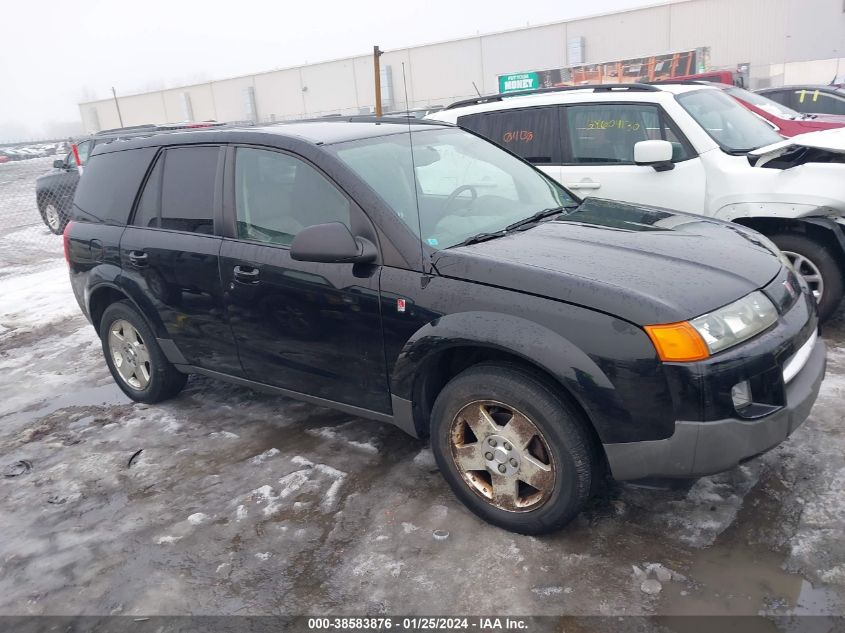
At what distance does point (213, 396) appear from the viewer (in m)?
4.94

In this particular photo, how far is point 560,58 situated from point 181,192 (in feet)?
141

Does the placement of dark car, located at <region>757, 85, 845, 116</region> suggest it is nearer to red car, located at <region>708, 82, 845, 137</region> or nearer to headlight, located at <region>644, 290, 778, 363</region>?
red car, located at <region>708, 82, 845, 137</region>

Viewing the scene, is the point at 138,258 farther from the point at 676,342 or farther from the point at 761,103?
the point at 761,103

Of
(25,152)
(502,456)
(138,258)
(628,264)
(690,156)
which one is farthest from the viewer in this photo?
(25,152)

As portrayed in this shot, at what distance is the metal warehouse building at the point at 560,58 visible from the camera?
36062 millimetres

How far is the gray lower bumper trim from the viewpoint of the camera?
2.54 m

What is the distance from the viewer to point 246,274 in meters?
3.69

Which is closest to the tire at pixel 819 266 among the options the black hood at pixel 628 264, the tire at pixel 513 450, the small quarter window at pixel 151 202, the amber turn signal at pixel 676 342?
the black hood at pixel 628 264

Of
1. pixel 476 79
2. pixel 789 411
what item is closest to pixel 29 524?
pixel 789 411

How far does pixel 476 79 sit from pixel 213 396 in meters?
44.2

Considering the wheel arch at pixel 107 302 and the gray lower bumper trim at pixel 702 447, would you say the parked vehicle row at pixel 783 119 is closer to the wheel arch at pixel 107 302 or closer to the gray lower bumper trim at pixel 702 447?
the gray lower bumper trim at pixel 702 447

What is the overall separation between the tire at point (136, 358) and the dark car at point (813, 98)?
35.8 feet

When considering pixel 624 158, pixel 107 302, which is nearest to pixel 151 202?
pixel 107 302

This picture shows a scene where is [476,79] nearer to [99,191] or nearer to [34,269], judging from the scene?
[34,269]
